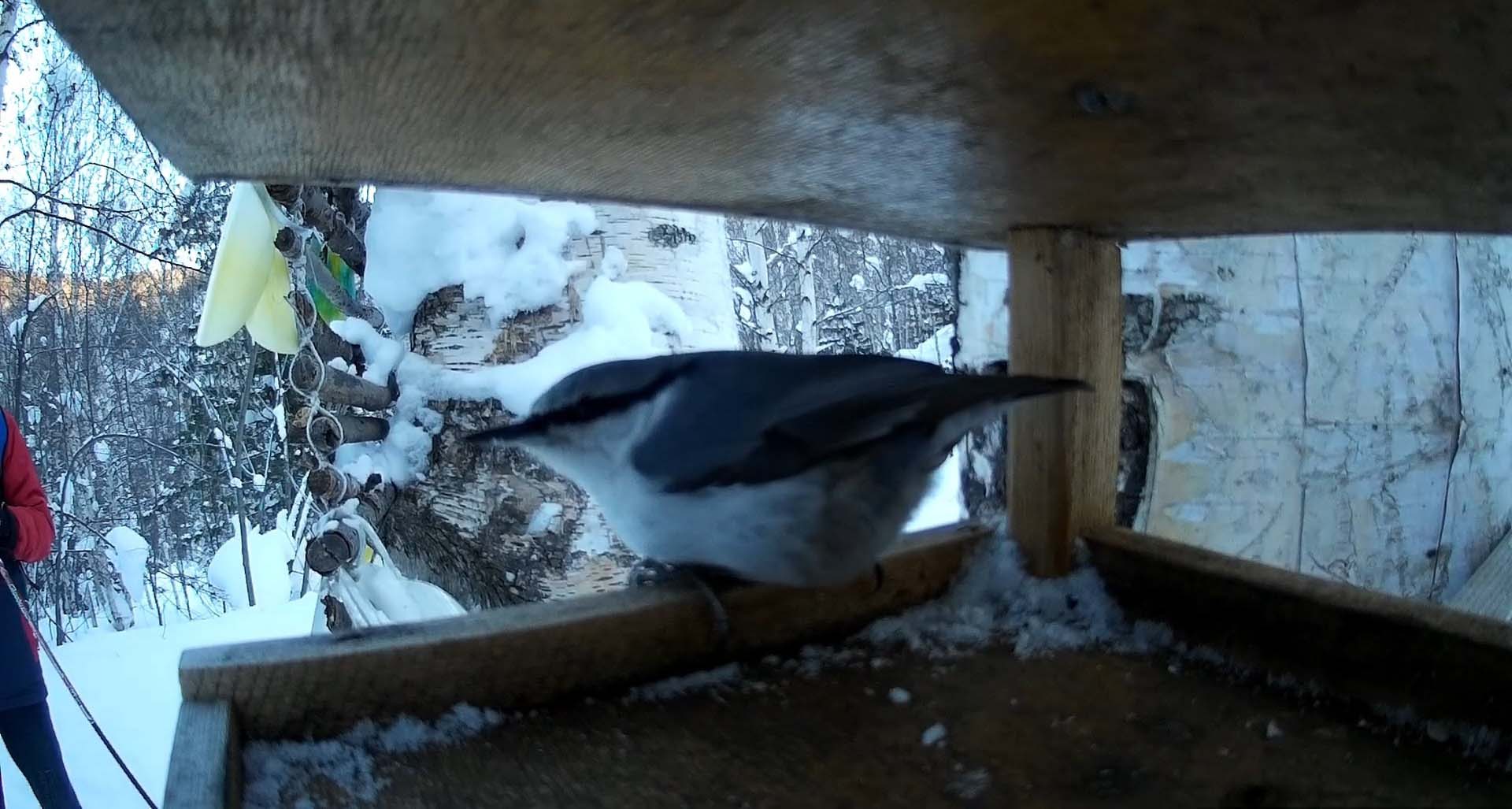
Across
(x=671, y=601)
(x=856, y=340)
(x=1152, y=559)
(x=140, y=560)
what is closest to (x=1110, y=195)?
(x=1152, y=559)

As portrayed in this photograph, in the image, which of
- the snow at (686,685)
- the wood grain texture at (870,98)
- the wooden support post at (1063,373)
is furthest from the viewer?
the wooden support post at (1063,373)

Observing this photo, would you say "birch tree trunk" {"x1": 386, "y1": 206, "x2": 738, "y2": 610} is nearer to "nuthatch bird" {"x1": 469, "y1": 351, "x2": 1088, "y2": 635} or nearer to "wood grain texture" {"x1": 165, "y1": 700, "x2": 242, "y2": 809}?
"nuthatch bird" {"x1": 469, "y1": 351, "x2": 1088, "y2": 635}

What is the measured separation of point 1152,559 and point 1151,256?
0.63 metres

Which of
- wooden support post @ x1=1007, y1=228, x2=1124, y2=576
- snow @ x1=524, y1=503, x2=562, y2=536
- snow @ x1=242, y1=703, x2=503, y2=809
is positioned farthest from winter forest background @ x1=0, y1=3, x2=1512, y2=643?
snow @ x1=242, y1=703, x2=503, y2=809

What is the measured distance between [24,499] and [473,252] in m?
0.68

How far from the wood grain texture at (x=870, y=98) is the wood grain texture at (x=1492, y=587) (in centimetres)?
95

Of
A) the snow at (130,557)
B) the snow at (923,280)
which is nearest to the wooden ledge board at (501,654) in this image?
the snow at (130,557)

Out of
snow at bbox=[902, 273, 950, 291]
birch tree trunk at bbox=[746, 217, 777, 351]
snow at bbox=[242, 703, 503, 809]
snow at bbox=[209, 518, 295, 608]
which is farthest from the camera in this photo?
birch tree trunk at bbox=[746, 217, 777, 351]

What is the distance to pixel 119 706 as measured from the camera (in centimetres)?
145

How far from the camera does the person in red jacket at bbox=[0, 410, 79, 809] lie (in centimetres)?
120

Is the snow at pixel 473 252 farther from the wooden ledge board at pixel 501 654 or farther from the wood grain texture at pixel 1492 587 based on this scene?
the wood grain texture at pixel 1492 587

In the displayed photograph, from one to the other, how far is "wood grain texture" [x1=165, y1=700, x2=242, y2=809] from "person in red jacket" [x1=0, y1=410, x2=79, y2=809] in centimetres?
88

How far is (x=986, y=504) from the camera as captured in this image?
1372 mm

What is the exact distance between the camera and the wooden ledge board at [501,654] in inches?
21.7
